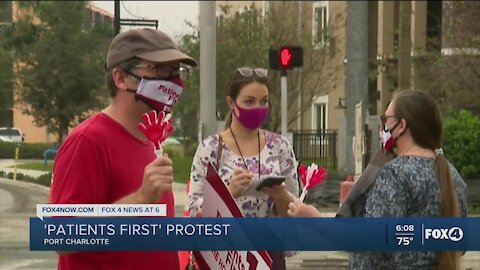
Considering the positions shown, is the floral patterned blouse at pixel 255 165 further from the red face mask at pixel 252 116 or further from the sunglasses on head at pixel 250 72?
the sunglasses on head at pixel 250 72

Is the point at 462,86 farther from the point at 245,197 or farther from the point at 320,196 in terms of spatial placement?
the point at 245,197

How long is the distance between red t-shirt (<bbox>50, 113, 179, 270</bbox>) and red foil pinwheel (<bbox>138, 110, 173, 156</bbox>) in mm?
141

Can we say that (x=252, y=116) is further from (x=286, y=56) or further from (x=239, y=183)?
(x=286, y=56)

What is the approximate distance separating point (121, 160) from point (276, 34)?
1139 inches

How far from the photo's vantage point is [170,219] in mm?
2914

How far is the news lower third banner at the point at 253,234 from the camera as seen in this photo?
9.43 feet

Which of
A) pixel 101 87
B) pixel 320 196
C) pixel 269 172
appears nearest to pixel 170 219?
pixel 269 172

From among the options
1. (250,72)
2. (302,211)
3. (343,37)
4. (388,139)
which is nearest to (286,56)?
(250,72)

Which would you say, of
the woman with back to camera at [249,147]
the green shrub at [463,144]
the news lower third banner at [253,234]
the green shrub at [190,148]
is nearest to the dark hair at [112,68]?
the news lower third banner at [253,234]

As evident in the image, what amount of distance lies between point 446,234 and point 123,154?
107 centimetres

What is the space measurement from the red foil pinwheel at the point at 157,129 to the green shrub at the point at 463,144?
15449 mm

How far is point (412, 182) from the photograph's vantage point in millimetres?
3504

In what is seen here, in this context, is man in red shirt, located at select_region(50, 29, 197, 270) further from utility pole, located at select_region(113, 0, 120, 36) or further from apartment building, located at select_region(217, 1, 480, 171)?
apartment building, located at select_region(217, 1, 480, 171)

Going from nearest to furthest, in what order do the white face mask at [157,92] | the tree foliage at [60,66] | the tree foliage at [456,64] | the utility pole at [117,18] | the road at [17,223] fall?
the white face mask at [157,92] < the road at [17,223] < the utility pole at [117,18] < the tree foliage at [456,64] < the tree foliage at [60,66]
